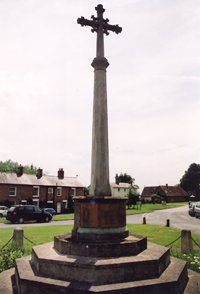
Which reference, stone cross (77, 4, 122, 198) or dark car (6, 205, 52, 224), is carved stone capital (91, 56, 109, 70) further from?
dark car (6, 205, 52, 224)

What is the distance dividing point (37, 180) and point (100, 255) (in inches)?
1553

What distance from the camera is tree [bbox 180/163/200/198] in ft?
293

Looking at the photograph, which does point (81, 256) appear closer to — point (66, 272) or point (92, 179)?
point (66, 272)

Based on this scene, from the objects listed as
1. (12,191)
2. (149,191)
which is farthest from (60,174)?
(149,191)

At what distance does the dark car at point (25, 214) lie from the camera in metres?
26.9

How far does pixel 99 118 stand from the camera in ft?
29.5

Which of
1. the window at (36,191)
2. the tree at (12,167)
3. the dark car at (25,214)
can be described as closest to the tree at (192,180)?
the tree at (12,167)

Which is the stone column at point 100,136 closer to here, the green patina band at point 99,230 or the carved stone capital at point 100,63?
the carved stone capital at point 100,63

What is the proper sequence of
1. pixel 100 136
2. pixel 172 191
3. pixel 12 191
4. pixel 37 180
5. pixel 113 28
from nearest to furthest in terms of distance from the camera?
1. pixel 100 136
2. pixel 113 28
3. pixel 12 191
4. pixel 37 180
5. pixel 172 191

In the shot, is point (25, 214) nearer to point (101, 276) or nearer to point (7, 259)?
point (7, 259)

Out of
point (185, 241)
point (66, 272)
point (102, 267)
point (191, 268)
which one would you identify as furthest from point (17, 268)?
point (185, 241)

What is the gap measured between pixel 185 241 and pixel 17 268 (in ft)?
22.2

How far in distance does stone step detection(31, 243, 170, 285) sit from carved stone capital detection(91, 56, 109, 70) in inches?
215

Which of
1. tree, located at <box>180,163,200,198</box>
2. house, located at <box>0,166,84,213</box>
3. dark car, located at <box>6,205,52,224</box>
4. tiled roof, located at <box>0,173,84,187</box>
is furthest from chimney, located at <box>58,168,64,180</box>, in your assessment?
tree, located at <box>180,163,200,198</box>
